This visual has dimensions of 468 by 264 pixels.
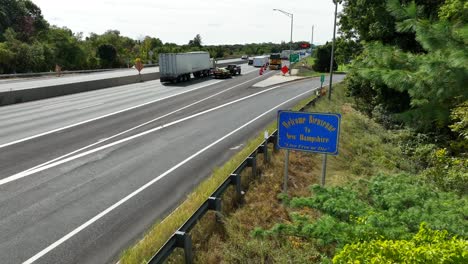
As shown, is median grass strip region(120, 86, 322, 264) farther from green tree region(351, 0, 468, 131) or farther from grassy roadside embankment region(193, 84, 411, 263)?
green tree region(351, 0, 468, 131)

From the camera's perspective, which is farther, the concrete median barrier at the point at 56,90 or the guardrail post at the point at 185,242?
the concrete median barrier at the point at 56,90

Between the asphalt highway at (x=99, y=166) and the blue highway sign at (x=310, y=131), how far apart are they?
11.6ft

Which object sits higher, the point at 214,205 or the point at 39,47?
the point at 39,47

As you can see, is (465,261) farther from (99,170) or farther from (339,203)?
(99,170)

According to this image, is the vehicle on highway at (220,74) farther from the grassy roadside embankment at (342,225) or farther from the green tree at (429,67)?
the green tree at (429,67)

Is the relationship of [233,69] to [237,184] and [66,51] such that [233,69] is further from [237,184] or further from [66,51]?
[237,184]

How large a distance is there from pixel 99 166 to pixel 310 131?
7.56m

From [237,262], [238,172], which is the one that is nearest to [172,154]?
[238,172]

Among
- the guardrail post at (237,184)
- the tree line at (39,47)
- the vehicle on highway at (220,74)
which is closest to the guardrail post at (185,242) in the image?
the guardrail post at (237,184)

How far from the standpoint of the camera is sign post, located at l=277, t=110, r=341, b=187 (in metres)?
8.09

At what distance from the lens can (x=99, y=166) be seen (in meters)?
12.6

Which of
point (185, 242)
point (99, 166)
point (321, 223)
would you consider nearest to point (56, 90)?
point (99, 166)

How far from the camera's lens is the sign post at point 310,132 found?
8094 mm

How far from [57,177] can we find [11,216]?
2.67 m
